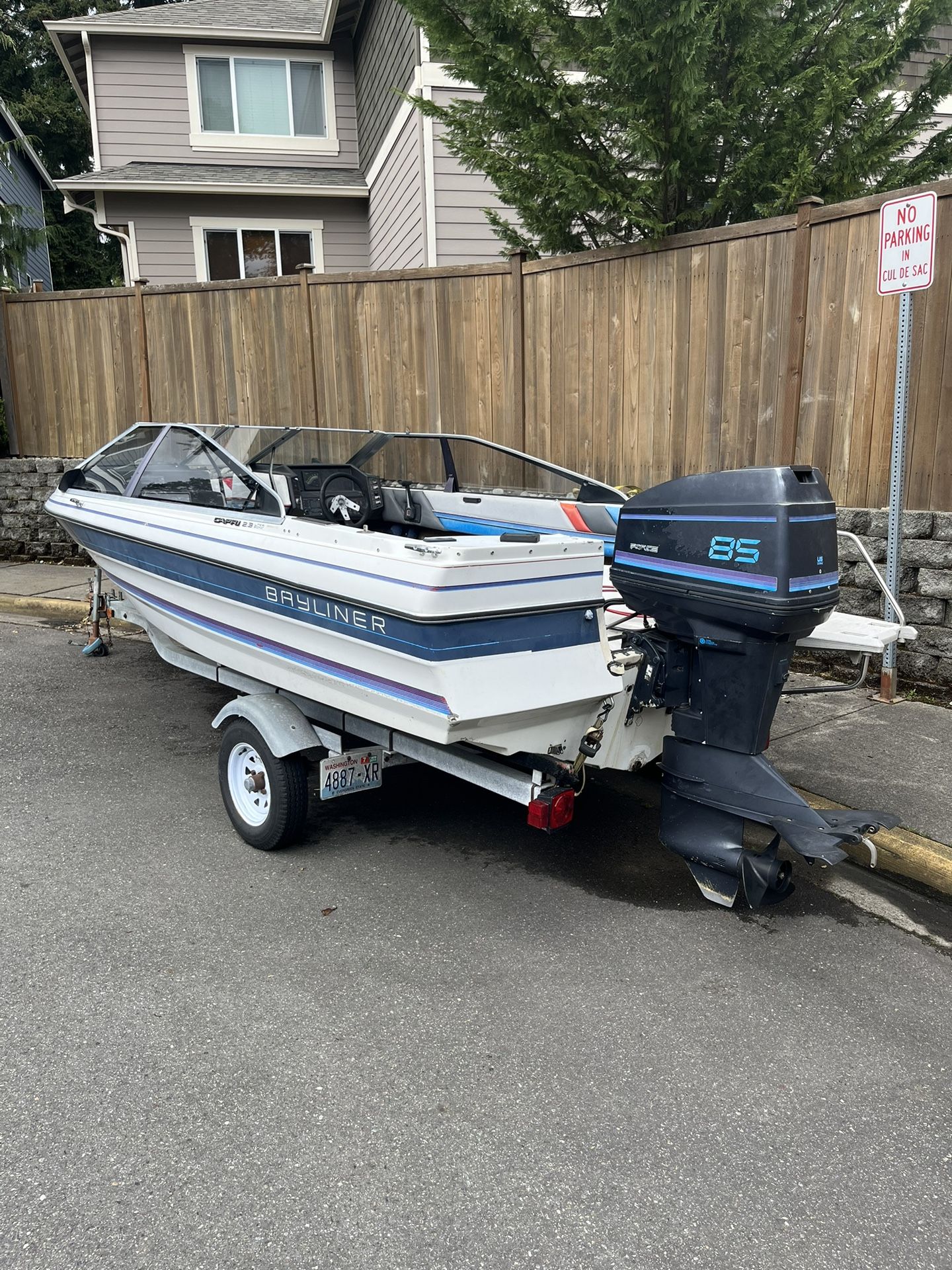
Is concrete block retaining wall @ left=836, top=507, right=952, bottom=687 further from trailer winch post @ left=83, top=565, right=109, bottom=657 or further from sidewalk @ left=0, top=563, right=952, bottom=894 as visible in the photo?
trailer winch post @ left=83, top=565, right=109, bottom=657

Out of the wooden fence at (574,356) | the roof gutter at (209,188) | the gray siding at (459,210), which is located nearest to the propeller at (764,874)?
the wooden fence at (574,356)

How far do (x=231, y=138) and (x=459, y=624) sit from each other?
48.5ft

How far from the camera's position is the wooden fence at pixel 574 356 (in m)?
5.71

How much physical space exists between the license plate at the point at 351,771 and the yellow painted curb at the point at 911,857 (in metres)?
1.92

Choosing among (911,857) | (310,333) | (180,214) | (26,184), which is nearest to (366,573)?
(911,857)

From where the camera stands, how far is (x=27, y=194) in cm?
2236

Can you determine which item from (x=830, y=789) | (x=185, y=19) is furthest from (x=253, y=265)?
(x=830, y=789)

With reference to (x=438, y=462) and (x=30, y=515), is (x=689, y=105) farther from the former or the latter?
(x=30, y=515)

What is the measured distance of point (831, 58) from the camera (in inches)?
245

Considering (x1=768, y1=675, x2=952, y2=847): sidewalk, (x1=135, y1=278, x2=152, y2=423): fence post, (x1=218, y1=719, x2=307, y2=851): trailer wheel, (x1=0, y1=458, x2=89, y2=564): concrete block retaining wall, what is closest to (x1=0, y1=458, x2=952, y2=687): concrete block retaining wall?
(x1=768, y1=675, x2=952, y2=847): sidewalk

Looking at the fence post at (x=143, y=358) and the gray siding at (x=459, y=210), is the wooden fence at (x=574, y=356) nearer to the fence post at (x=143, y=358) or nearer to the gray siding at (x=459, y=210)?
the fence post at (x=143, y=358)

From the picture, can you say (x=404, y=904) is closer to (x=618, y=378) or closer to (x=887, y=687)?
(x=887, y=687)

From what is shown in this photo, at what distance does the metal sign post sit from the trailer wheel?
2.91 meters

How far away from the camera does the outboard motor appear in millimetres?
3189
